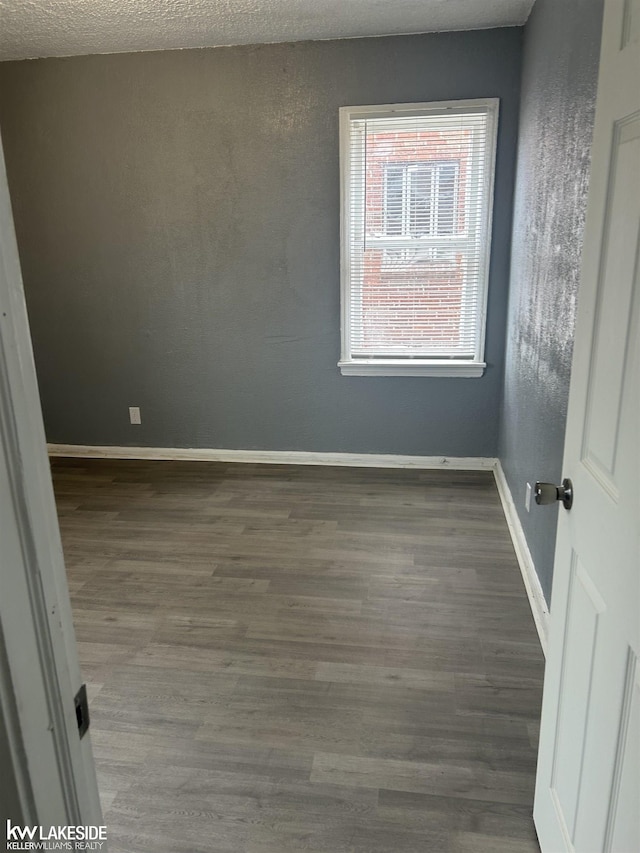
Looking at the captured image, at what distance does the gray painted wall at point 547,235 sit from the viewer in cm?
196

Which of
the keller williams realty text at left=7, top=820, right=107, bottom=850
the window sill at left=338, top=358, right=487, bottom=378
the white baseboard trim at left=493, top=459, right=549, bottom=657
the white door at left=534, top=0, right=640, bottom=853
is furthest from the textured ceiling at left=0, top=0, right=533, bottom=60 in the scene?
the keller williams realty text at left=7, top=820, right=107, bottom=850

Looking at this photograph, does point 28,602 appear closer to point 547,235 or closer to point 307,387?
point 547,235

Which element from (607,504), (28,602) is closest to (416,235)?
(607,504)

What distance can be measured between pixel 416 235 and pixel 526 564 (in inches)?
79.5

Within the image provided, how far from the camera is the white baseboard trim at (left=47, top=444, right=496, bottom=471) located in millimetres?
3924

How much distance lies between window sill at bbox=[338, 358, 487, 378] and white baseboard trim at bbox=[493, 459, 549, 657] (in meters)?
0.64

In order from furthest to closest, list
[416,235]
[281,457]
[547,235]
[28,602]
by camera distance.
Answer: [281,457]
[416,235]
[547,235]
[28,602]

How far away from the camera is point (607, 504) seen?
1.01 m

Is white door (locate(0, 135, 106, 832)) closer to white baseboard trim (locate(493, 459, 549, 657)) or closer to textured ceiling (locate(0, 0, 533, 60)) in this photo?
white baseboard trim (locate(493, 459, 549, 657))

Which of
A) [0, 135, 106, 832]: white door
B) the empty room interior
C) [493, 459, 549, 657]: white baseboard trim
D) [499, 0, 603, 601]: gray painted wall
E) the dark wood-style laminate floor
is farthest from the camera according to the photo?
[493, 459, 549, 657]: white baseboard trim

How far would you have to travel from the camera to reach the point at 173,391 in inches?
162

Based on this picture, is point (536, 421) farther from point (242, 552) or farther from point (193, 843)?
point (193, 843)

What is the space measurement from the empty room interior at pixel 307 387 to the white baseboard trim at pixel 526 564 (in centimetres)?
2

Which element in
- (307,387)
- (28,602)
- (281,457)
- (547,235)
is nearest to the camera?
(28,602)
